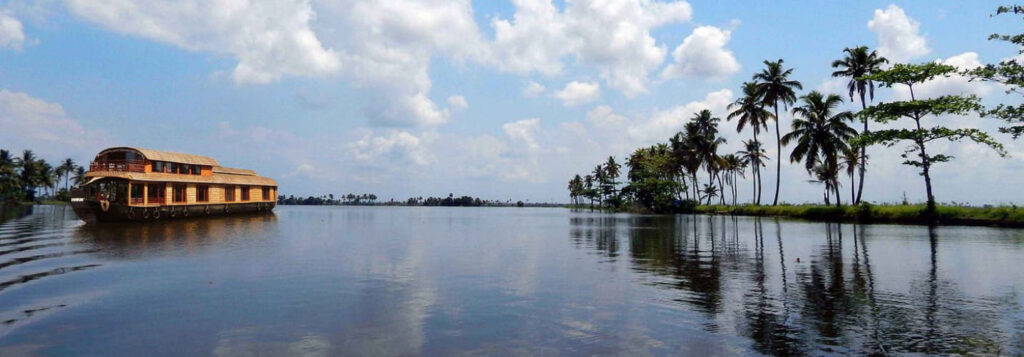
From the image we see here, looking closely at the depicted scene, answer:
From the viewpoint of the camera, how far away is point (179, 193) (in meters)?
53.4

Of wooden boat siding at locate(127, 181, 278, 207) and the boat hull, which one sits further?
wooden boat siding at locate(127, 181, 278, 207)

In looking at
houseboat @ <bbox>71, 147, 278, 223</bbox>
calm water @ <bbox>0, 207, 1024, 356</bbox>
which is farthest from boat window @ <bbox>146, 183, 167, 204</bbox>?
calm water @ <bbox>0, 207, 1024, 356</bbox>

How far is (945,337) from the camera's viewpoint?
891cm

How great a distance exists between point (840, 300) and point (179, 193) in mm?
57773

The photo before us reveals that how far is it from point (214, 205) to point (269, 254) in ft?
138

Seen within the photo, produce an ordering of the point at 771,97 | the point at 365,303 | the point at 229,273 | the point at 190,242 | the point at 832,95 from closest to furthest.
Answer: the point at 365,303
the point at 229,273
the point at 190,242
the point at 832,95
the point at 771,97

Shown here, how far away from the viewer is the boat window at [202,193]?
56.8 metres

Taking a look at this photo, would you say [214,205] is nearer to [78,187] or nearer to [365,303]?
[78,187]

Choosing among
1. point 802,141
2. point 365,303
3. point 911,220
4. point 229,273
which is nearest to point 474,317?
A: point 365,303

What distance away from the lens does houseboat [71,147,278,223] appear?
45.0 meters

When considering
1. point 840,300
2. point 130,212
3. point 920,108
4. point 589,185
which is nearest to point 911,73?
point 920,108

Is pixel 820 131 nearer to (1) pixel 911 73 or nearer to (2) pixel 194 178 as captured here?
(1) pixel 911 73

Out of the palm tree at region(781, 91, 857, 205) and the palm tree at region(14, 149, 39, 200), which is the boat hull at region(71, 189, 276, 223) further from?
the palm tree at region(14, 149, 39, 200)

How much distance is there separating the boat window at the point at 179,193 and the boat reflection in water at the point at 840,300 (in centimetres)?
4756
